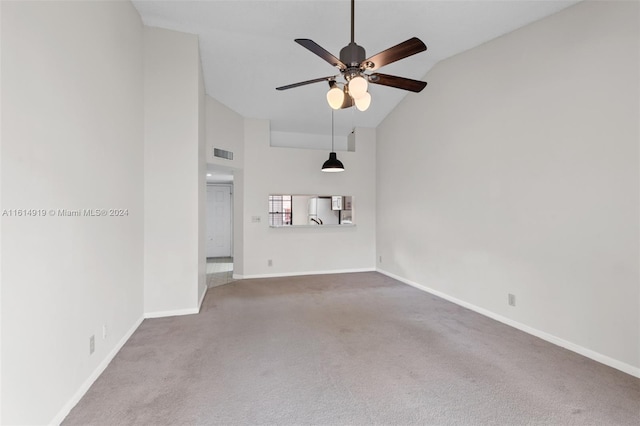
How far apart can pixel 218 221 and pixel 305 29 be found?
20.0ft

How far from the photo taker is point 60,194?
1822 millimetres

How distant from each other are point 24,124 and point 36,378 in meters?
1.37

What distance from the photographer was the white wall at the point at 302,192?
5.57 meters

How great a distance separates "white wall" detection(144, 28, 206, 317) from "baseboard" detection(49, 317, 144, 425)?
665 mm

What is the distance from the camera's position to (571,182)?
272 centimetres

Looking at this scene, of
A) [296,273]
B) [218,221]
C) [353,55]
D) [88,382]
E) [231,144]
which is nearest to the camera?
[88,382]

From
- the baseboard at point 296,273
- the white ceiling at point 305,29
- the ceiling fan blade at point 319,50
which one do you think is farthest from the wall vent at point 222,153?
the ceiling fan blade at point 319,50

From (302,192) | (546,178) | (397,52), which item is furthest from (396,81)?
(302,192)

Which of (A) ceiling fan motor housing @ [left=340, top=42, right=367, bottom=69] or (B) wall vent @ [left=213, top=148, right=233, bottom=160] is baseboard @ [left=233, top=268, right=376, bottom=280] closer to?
(B) wall vent @ [left=213, top=148, right=233, bottom=160]

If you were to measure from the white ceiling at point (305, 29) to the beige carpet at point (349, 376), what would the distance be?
3.34 metres

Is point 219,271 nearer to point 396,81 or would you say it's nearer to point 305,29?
point 305,29

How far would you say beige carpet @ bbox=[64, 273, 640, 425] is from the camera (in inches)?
72.4

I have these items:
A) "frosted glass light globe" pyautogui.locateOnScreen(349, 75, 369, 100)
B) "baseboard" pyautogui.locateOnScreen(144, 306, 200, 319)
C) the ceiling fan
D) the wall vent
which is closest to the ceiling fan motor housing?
the ceiling fan

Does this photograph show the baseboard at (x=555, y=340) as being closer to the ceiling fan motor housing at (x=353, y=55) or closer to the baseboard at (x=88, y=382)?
the ceiling fan motor housing at (x=353, y=55)
